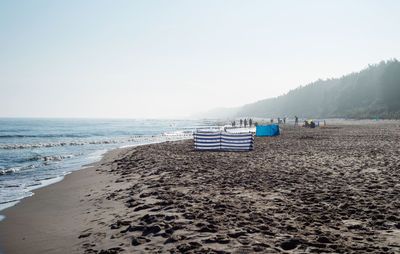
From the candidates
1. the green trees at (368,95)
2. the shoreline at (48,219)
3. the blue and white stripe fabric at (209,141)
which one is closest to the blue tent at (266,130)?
the blue and white stripe fabric at (209,141)

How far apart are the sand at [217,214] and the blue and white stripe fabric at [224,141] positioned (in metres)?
6.39

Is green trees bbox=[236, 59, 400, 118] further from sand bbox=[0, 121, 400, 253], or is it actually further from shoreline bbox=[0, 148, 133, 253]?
shoreline bbox=[0, 148, 133, 253]

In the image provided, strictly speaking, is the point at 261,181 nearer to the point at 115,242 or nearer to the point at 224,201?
the point at 224,201

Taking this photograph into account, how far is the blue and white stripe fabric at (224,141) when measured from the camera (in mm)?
15789

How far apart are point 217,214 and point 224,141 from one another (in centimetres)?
1145

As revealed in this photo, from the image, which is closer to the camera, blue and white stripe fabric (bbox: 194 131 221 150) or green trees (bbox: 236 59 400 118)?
blue and white stripe fabric (bbox: 194 131 221 150)

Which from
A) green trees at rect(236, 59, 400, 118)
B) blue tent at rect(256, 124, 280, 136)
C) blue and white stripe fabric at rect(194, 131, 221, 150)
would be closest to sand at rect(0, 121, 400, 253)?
blue and white stripe fabric at rect(194, 131, 221, 150)

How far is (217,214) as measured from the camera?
5000 millimetres

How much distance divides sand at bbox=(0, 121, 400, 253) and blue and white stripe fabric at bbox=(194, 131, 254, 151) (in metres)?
6.39

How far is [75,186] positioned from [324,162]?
10346 millimetres

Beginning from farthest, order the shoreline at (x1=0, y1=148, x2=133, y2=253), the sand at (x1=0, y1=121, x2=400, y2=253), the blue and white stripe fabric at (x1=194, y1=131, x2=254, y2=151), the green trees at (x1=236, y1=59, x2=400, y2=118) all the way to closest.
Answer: the green trees at (x1=236, y1=59, x2=400, y2=118) → the blue and white stripe fabric at (x1=194, y1=131, x2=254, y2=151) → the shoreline at (x1=0, y1=148, x2=133, y2=253) → the sand at (x1=0, y1=121, x2=400, y2=253)

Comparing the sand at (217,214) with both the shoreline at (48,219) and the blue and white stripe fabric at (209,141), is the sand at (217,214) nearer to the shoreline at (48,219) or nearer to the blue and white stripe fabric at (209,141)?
the shoreline at (48,219)

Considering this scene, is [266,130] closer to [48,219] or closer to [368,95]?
[48,219]

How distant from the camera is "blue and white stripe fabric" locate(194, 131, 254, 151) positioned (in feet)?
51.8
